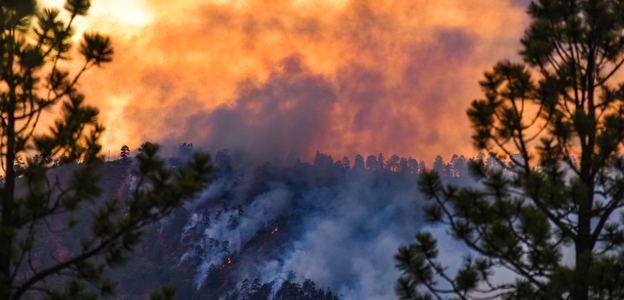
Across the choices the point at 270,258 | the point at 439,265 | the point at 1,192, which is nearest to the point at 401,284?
the point at 439,265

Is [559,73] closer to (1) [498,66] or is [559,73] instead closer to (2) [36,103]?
(1) [498,66]

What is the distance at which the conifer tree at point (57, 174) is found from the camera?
4340mm

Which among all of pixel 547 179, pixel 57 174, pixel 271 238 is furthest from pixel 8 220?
pixel 271 238

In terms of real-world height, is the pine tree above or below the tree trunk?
above

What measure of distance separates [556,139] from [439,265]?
2099 mm

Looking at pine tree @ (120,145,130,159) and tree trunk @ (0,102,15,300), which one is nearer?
tree trunk @ (0,102,15,300)

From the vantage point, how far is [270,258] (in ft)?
213

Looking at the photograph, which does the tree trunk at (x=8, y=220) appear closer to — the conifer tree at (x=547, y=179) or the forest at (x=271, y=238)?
the conifer tree at (x=547, y=179)

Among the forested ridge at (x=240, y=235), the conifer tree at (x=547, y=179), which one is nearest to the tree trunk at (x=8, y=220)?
the conifer tree at (x=547, y=179)

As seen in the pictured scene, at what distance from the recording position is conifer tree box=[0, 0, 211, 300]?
4340 mm

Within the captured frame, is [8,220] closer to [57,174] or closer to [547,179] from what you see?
[57,174]

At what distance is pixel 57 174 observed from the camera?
188 inches

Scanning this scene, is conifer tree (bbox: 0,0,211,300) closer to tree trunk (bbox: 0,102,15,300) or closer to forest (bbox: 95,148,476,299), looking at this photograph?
tree trunk (bbox: 0,102,15,300)

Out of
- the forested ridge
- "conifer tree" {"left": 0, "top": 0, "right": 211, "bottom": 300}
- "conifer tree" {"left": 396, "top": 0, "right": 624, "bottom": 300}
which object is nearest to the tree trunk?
"conifer tree" {"left": 0, "top": 0, "right": 211, "bottom": 300}
